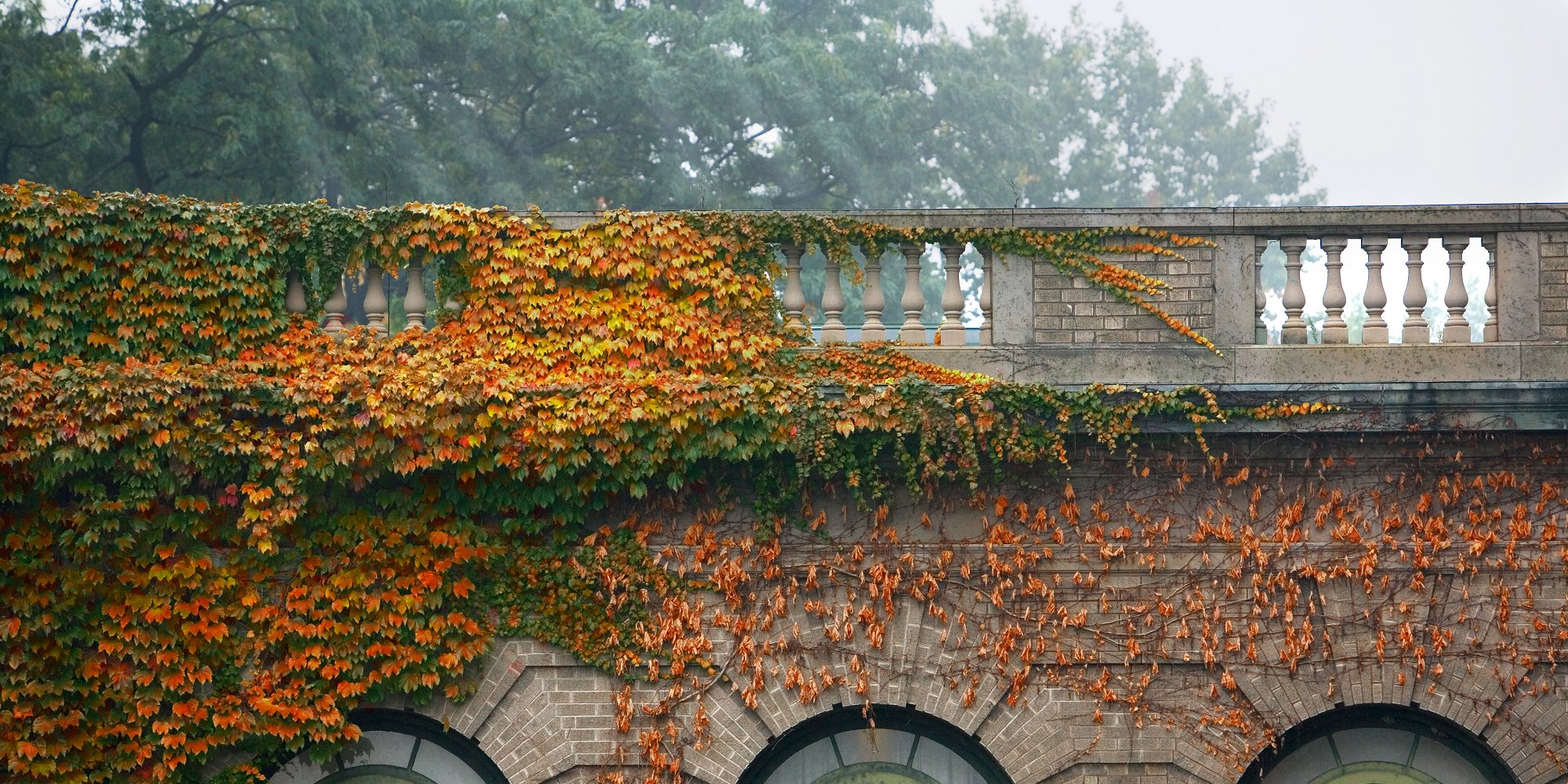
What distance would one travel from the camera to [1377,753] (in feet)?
31.8

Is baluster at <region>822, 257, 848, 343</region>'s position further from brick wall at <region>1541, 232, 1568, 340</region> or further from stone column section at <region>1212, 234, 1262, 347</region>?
brick wall at <region>1541, 232, 1568, 340</region>

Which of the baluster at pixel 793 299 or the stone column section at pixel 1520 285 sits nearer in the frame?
the stone column section at pixel 1520 285

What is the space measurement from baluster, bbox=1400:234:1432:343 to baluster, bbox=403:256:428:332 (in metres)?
6.52

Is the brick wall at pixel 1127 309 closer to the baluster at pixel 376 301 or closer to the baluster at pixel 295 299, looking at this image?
the baluster at pixel 376 301

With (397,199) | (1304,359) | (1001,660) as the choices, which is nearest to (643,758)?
(1001,660)

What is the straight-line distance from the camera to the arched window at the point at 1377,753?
9.61m

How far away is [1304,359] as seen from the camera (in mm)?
9555

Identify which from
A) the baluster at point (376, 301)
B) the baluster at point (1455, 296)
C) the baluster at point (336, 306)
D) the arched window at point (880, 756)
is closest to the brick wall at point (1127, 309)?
the baluster at point (1455, 296)

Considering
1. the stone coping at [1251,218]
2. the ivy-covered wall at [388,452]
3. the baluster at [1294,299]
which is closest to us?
the ivy-covered wall at [388,452]

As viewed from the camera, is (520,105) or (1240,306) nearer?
(1240,306)

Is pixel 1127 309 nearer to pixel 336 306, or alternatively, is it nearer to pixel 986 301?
pixel 986 301

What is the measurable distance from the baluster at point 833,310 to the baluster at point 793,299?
6.0 inches

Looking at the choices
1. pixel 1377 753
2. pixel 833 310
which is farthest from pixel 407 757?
pixel 1377 753

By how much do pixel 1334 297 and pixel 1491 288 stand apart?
1045 mm
